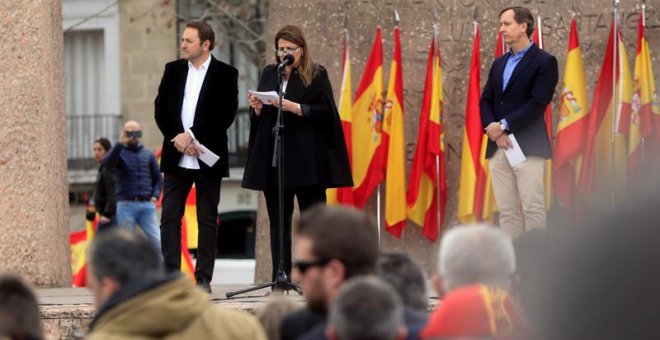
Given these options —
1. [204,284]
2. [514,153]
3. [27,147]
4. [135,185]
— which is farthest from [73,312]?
[135,185]

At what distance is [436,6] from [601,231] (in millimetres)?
9877

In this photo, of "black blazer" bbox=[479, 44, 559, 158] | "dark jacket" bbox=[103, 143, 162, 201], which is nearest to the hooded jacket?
"black blazer" bbox=[479, 44, 559, 158]

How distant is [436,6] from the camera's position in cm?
1359

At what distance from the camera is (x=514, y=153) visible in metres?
11.1

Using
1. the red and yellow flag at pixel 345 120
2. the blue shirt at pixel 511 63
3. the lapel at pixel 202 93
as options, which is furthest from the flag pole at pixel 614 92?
the lapel at pixel 202 93

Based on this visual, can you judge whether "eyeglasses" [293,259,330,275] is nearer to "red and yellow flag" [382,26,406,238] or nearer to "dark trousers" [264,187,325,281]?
"dark trousers" [264,187,325,281]

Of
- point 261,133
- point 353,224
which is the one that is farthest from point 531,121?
point 353,224

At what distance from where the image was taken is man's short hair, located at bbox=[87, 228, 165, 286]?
5.35 meters

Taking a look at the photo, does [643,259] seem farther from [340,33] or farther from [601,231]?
[340,33]

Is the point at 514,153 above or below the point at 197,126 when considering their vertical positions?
below

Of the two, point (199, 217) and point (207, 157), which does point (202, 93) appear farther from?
point (199, 217)

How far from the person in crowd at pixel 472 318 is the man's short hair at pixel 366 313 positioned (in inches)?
6.2

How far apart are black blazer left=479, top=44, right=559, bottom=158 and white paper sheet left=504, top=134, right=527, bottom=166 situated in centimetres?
3

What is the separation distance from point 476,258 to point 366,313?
0.58 meters
